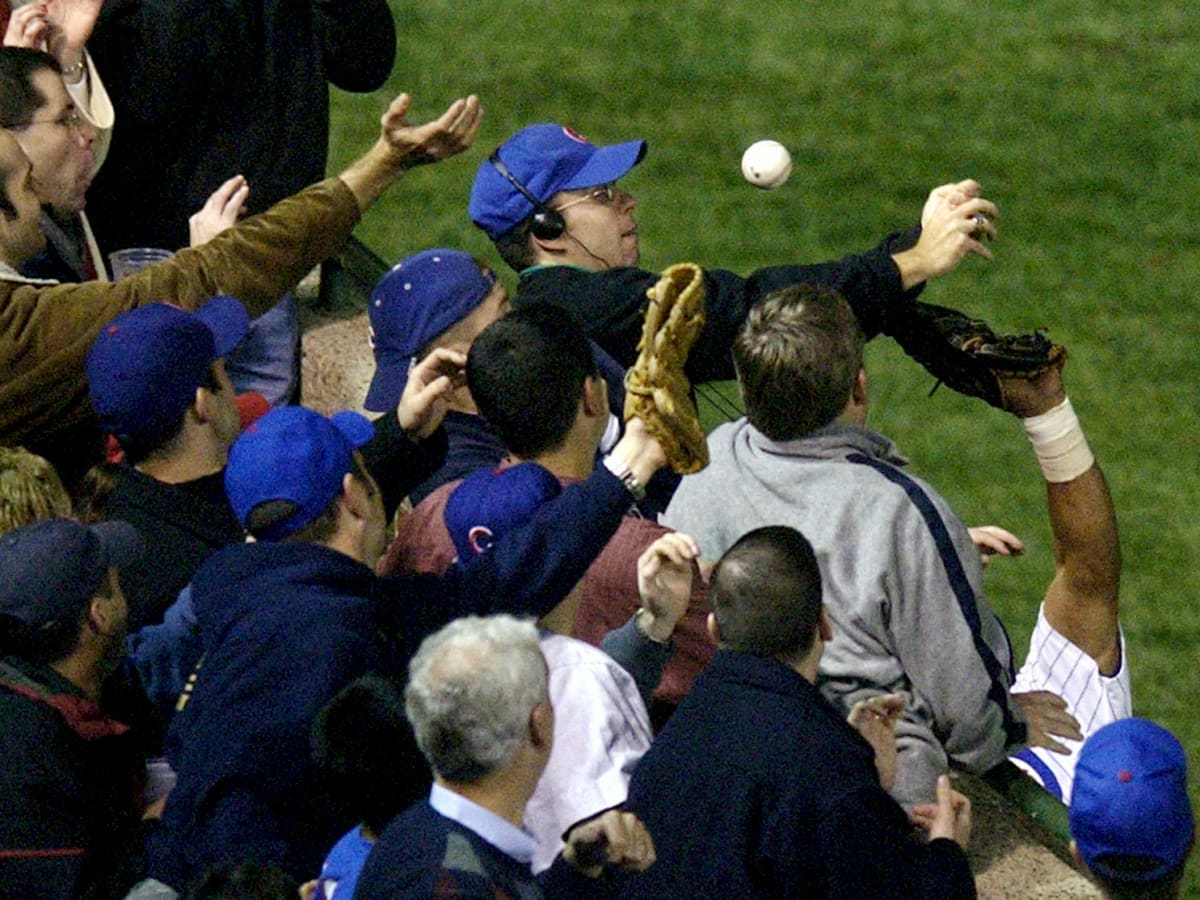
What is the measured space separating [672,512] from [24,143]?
5.29ft

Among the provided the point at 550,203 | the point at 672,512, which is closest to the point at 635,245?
the point at 550,203

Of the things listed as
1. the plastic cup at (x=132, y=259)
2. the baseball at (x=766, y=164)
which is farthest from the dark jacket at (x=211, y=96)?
the baseball at (x=766, y=164)

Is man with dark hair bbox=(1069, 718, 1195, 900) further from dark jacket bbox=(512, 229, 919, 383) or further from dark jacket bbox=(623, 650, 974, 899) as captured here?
dark jacket bbox=(512, 229, 919, 383)

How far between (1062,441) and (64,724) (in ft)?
7.23

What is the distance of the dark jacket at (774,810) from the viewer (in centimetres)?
341

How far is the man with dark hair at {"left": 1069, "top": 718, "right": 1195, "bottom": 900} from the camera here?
11.9 feet

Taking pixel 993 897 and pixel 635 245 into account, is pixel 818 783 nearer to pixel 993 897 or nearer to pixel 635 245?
pixel 993 897

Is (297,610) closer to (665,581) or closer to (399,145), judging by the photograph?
(665,581)

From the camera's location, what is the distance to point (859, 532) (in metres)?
3.98

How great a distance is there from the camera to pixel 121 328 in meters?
4.38

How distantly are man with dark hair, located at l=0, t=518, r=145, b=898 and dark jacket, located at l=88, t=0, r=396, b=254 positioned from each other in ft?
6.00

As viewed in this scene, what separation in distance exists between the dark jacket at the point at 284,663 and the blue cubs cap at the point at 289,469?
0.32ft

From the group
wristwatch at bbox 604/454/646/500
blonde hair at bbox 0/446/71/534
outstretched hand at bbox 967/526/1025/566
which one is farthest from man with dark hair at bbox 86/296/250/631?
outstretched hand at bbox 967/526/1025/566

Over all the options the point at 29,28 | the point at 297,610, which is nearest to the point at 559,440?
the point at 297,610
